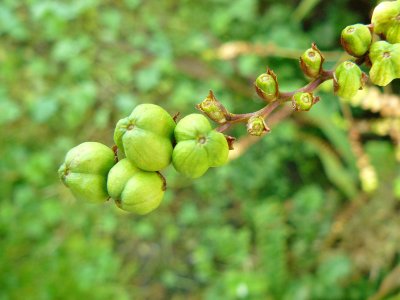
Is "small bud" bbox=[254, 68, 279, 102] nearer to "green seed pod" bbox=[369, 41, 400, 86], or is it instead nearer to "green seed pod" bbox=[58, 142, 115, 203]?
"green seed pod" bbox=[369, 41, 400, 86]

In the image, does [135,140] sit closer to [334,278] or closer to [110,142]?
[334,278]

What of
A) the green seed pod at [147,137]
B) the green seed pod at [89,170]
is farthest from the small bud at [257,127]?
the green seed pod at [89,170]

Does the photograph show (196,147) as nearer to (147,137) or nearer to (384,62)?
(147,137)

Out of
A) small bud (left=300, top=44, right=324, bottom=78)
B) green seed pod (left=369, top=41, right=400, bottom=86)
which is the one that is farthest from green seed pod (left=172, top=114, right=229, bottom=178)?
green seed pod (left=369, top=41, right=400, bottom=86)

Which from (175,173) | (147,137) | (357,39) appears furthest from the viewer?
(175,173)

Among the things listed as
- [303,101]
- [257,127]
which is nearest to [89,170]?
[257,127]

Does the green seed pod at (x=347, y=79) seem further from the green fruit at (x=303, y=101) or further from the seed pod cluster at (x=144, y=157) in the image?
the seed pod cluster at (x=144, y=157)
